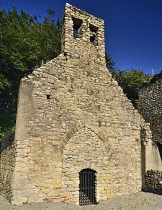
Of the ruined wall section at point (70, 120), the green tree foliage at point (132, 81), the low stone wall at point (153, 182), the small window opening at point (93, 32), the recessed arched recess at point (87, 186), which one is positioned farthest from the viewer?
the green tree foliage at point (132, 81)

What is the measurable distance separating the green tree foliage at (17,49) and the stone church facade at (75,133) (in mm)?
8001

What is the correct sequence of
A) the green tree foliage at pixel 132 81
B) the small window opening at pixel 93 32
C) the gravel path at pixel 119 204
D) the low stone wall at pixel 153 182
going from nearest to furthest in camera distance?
the gravel path at pixel 119 204, the low stone wall at pixel 153 182, the small window opening at pixel 93 32, the green tree foliage at pixel 132 81

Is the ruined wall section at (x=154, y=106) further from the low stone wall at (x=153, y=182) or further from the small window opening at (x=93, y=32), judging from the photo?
the small window opening at (x=93, y=32)

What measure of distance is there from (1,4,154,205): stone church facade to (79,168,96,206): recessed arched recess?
0.13 ft

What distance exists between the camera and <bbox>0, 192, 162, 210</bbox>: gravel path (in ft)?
20.0

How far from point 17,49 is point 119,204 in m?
15.4

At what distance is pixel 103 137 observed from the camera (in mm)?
8586

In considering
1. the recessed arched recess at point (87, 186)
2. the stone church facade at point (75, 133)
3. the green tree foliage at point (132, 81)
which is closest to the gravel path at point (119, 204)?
the stone church facade at point (75, 133)

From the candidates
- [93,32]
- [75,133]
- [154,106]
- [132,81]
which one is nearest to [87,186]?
[75,133]

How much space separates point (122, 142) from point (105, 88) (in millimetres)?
3038

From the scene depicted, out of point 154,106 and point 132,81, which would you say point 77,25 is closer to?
point 154,106

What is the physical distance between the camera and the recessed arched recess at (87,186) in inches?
307

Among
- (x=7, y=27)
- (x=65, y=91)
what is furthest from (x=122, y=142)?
(x=7, y=27)

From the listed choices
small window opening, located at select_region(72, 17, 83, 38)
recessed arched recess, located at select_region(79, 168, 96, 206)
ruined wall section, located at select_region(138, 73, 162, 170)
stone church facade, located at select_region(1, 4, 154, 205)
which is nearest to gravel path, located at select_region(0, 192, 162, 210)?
stone church facade, located at select_region(1, 4, 154, 205)
